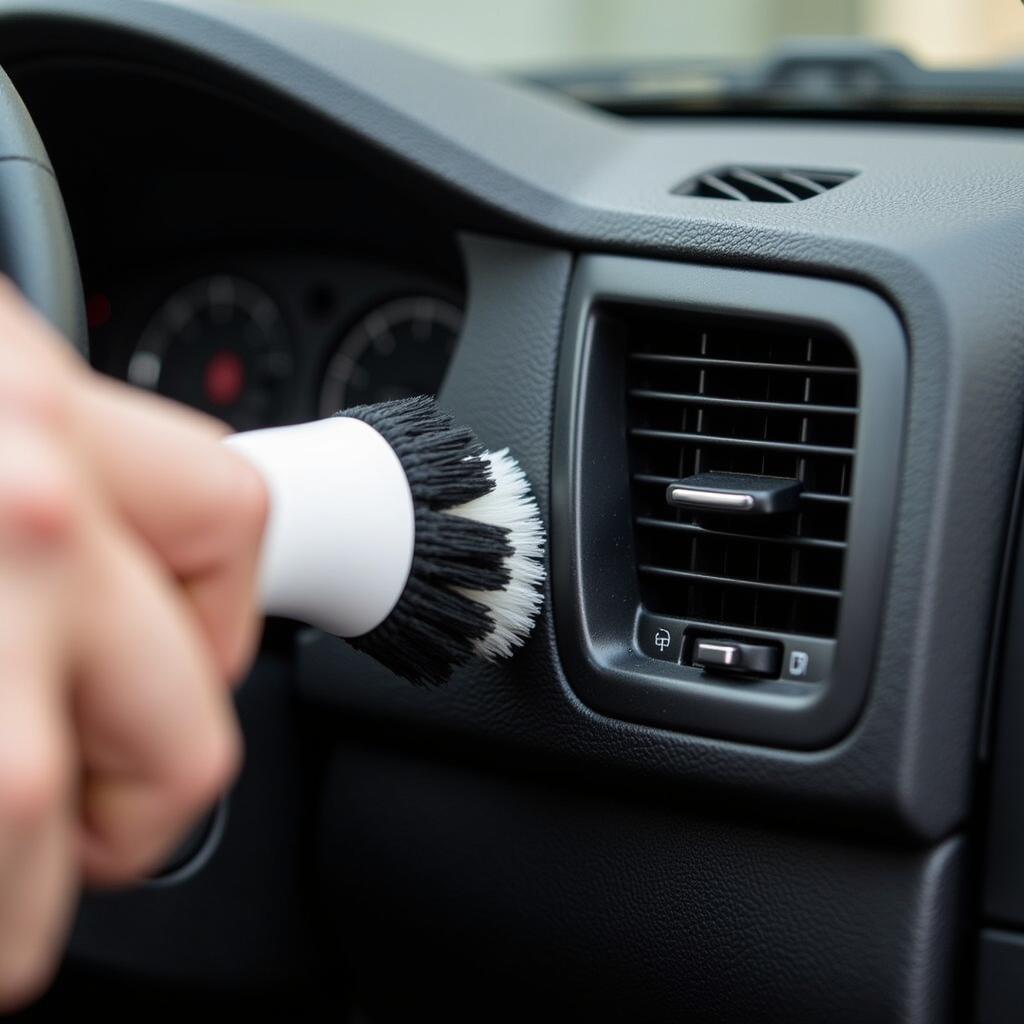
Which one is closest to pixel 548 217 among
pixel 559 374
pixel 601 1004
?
pixel 559 374

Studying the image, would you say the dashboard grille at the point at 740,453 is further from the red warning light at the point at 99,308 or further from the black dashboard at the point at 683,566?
the red warning light at the point at 99,308

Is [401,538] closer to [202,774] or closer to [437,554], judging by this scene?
[437,554]

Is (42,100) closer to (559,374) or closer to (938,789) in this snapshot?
(559,374)

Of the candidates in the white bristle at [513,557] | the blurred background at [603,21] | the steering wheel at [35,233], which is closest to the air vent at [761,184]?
the white bristle at [513,557]

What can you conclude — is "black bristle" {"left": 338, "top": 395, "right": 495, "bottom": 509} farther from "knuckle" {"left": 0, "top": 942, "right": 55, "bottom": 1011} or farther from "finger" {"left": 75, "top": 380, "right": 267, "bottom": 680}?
"knuckle" {"left": 0, "top": 942, "right": 55, "bottom": 1011}

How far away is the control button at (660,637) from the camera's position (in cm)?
108

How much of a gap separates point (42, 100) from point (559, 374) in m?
0.56

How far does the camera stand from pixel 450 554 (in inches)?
37.0

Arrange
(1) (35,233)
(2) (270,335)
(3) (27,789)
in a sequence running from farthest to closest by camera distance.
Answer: (2) (270,335), (1) (35,233), (3) (27,789)

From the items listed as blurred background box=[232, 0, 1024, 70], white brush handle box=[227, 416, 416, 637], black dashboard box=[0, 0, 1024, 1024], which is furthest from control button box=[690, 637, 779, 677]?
blurred background box=[232, 0, 1024, 70]

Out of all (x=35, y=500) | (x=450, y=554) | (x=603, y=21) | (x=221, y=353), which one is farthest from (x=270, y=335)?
(x=603, y=21)

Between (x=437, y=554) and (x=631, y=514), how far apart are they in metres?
0.22

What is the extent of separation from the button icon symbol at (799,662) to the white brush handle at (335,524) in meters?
0.27

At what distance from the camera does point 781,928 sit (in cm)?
104
